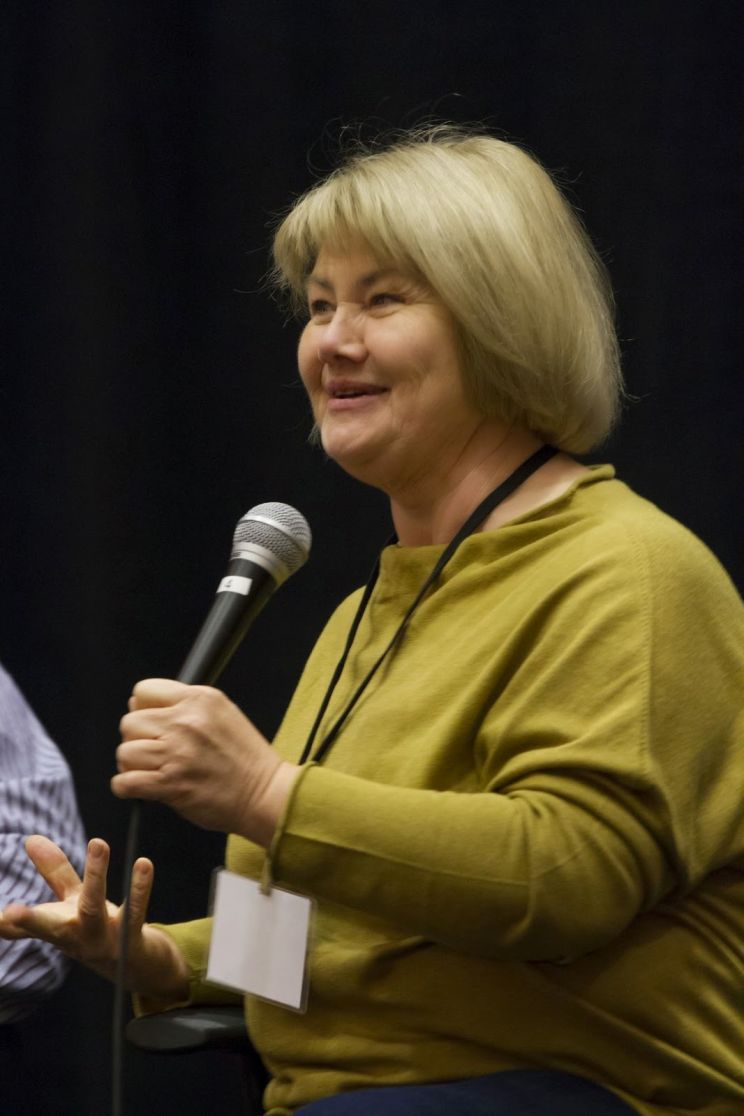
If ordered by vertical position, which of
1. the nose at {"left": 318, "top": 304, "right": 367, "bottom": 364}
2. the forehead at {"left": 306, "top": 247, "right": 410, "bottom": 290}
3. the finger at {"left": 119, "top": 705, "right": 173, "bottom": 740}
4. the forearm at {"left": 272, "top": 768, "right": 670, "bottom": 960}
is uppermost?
the forehead at {"left": 306, "top": 247, "right": 410, "bottom": 290}

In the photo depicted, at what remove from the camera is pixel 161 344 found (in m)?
2.51

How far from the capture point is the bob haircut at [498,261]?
4.91 ft

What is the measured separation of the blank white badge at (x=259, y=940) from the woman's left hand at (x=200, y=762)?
15 centimetres

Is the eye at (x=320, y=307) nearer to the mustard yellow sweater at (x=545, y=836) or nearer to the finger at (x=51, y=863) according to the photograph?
the mustard yellow sweater at (x=545, y=836)

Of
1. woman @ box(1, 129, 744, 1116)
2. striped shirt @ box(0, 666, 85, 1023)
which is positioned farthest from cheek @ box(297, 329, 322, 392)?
striped shirt @ box(0, 666, 85, 1023)

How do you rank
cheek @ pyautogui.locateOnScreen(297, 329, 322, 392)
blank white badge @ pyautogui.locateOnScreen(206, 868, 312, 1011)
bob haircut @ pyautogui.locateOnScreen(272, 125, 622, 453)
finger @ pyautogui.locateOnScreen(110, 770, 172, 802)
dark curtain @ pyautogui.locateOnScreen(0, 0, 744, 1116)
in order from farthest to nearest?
1. dark curtain @ pyautogui.locateOnScreen(0, 0, 744, 1116)
2. cheek @ pyautogui.locateOnScreen(297, 329, 322, 392)
3. bob haircut @ pyautogui.locateOnScreen(272, 125, 622, 453)
4. blank white badge @ pyautogui.locateOnScreen(206, 868, 312, 1011)
5. finger @ pyautogui.locateOnScreen(110, 770, 172, 802)

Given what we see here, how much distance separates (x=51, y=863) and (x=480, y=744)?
50 cm

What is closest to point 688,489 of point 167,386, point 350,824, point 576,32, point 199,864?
point 576,32

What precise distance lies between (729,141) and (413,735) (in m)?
1.29

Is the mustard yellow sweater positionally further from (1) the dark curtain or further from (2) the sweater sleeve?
(1) the dark curtain

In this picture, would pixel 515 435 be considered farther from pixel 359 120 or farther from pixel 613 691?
pixel 359 120

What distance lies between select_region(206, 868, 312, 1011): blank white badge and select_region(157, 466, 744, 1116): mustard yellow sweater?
0.04m

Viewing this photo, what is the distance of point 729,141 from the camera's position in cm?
226

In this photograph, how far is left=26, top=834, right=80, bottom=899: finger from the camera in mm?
1532
